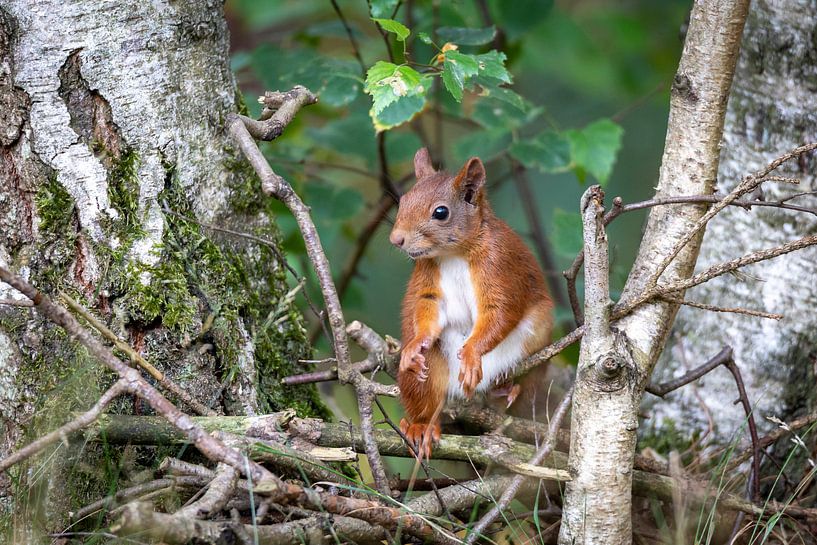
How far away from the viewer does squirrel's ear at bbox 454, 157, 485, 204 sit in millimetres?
2395

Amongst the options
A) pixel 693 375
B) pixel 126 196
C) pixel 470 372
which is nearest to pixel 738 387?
pixel 693 375

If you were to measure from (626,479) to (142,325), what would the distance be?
1.12 metres

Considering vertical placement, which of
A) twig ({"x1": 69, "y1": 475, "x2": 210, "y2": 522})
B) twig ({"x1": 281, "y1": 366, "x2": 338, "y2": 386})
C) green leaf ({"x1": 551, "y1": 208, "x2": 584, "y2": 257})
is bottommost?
twig ({"x1": 69, "y1": 475, "x2": 210, "y2": 522})

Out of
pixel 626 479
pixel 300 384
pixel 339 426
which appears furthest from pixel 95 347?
pixel 626 479

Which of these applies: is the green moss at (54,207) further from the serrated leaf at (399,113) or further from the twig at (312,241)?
the serrated leaf at (399,113)

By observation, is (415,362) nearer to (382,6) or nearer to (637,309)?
(637,309)

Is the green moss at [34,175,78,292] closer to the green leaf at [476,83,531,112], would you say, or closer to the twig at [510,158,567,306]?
the green leaf at [476,83,531,112]

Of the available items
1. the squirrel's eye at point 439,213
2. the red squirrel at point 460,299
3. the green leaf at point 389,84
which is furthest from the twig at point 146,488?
the squirrel's eye at point 439,213

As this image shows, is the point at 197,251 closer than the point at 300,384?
Yes

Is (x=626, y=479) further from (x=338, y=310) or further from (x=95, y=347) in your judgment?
(x=95, y=347)

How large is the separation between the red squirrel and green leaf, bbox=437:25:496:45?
43 cm

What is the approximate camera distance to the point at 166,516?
1348 millimetres

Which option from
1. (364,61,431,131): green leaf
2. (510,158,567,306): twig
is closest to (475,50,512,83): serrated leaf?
(364,61,431,131): green leaf

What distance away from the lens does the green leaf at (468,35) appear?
2602mm
